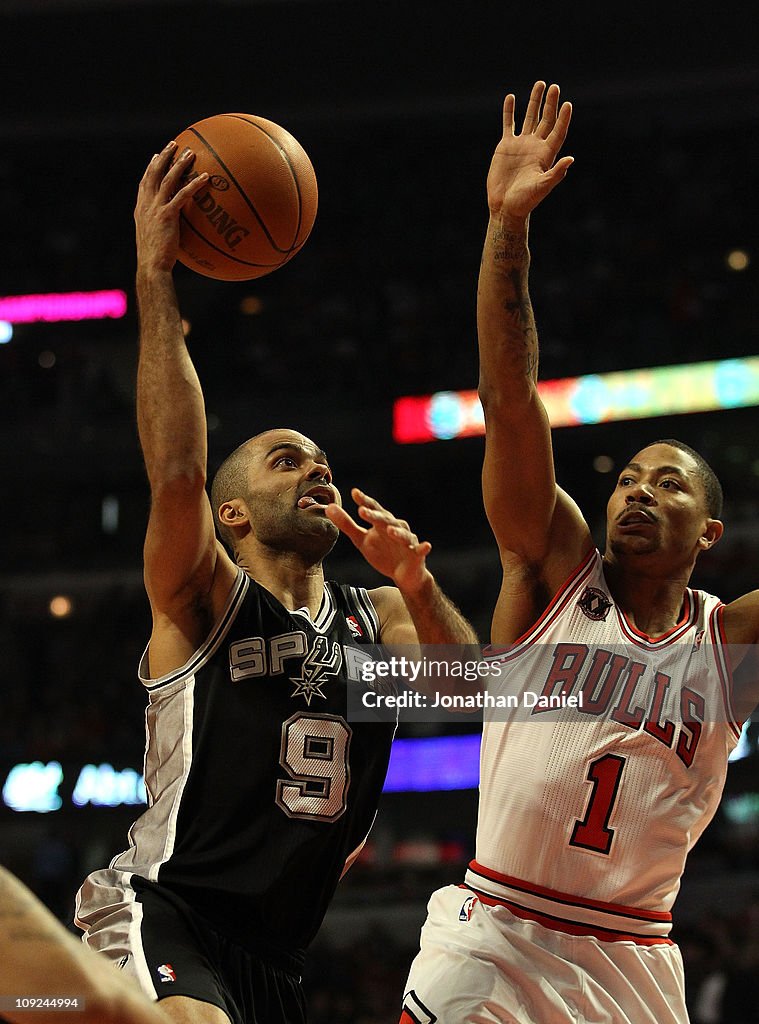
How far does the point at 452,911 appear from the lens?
402 cm

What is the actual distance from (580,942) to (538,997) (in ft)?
0.72

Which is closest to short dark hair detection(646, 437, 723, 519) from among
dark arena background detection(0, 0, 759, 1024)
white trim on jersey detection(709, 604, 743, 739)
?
white trim on jersey detection(709, 604, 743, 739)

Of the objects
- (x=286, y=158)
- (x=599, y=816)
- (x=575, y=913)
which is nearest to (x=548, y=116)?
(x=286, y=158)

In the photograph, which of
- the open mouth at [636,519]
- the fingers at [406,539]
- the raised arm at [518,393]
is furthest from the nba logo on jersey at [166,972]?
the open mouth at [636,519]

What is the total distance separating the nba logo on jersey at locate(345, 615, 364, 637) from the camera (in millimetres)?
4328

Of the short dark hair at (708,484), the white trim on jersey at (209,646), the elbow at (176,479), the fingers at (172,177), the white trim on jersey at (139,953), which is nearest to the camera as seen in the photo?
the white trim on jersey at (139,953)

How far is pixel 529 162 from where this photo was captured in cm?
429

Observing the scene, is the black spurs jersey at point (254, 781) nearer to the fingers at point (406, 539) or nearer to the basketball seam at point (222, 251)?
the fingers at point (406, 539)

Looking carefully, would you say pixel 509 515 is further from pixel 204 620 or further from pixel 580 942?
pixel 580 942

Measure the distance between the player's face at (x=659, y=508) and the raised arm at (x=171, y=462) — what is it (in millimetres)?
1341

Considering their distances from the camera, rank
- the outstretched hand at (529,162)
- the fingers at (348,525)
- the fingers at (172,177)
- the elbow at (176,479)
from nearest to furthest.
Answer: the fingers at (348,525) → the elbow at (176,479) → the fingers at (172,177) → the outstretched hand at (529,162)

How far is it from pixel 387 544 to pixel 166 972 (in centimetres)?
133

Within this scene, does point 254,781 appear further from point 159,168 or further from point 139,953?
point 159,168

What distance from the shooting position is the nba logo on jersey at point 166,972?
3391 millimetres
